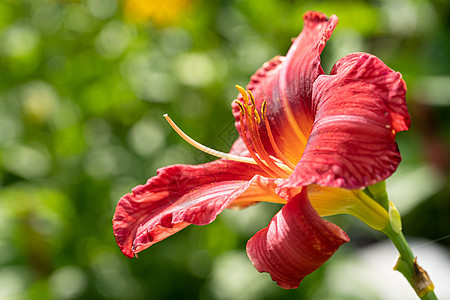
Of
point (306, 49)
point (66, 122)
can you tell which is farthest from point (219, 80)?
point (306, 49)

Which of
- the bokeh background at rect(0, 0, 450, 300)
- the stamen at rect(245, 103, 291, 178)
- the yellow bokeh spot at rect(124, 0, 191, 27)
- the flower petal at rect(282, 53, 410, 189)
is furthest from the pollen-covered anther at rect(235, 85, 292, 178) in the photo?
the yellow bokeh spot at rect(124, 0, 191, 27)

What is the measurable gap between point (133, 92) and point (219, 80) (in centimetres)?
54

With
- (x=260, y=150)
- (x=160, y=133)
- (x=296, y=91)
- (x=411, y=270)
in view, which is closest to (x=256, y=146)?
(x=260, y=150)

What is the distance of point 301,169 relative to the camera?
2.28ft

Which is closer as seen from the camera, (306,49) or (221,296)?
(306,49)

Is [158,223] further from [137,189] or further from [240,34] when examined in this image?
[240,34]

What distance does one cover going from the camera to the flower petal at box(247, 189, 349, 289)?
70 centimetres

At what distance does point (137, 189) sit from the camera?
927 mm

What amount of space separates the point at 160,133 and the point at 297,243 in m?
2.11

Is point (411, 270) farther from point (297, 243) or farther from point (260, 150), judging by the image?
point (260, 150)

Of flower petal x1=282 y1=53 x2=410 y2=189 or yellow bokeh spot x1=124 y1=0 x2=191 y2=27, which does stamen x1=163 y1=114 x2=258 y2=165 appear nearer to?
flower petal x1=282 y1=53 x2=410 y2=189

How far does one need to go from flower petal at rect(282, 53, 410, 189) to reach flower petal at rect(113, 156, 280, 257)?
5.9 inches

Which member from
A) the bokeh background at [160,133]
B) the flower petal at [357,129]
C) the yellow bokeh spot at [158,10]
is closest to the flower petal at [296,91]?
the flower petal at [357,129]

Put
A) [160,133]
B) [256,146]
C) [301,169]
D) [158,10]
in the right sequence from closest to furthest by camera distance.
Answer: [301,169] → [256,146] → [160,133] → [158,10]
